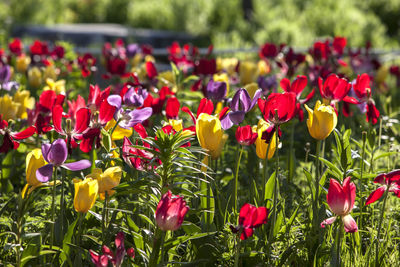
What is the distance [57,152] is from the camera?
6.89 feet

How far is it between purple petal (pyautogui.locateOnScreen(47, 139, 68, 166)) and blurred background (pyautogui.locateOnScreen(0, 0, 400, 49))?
10209 mm

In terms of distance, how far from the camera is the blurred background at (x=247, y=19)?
13.0m

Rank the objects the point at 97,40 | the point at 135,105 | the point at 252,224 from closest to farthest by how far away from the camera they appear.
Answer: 1. the point at 252,224
2. the point at 135,105
3. the point at 97,40

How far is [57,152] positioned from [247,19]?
13.8 meters

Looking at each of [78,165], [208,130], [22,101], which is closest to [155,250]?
[78,165]

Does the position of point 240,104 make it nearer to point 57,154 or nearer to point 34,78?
point 57,154

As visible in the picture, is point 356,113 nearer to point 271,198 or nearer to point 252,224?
point 271,198

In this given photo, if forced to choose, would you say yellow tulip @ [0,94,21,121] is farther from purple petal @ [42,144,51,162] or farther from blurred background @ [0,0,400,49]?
blurred background @ [0,0,400,49]

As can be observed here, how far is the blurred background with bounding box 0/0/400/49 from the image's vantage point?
13008 mm

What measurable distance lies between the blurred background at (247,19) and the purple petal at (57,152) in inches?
402

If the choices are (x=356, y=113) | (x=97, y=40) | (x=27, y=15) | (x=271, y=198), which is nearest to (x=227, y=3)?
(x=97, y=40)

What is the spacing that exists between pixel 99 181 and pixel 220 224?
29.9 inches

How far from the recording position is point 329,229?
2611 mm

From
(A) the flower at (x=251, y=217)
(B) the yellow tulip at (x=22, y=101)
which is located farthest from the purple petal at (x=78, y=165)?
(B) the yellow tulip at (x=22, y=101)
